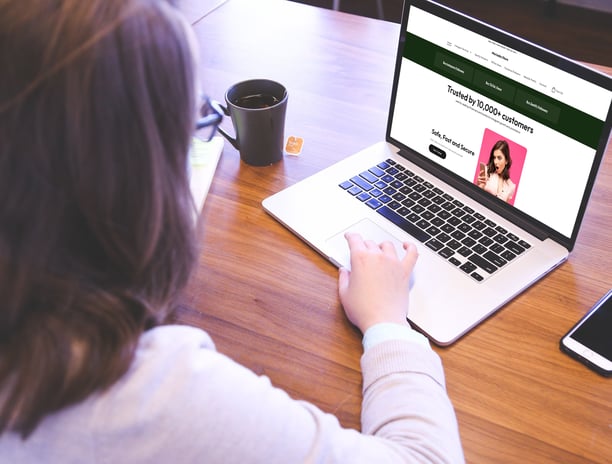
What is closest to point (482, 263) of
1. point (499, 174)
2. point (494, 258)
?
point (494, 258)

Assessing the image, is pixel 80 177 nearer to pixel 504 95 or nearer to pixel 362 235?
pixel 362 235

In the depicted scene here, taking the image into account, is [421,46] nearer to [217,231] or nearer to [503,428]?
[217,231]

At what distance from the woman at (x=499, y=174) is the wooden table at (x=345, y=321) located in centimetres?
13

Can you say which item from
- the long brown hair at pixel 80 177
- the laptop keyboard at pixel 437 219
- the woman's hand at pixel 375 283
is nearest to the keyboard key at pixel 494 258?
the laptop keyboard at pixel 437 219

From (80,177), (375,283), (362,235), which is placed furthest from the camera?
(362,235)

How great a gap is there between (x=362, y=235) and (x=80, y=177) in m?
0.53

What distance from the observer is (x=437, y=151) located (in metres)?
1.03

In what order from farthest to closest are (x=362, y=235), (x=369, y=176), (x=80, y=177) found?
(x=369, y=176), (x=362, y=235), (x=80, y=177)

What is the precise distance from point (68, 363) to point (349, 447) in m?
0.28

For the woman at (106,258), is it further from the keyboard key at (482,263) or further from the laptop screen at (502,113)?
the laptop screen at (502,113)

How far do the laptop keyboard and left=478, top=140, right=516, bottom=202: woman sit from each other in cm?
4

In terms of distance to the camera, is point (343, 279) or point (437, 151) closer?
point (343, 279)

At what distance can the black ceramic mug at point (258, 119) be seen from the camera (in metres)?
1.06

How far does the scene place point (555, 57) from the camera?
0.83 m
